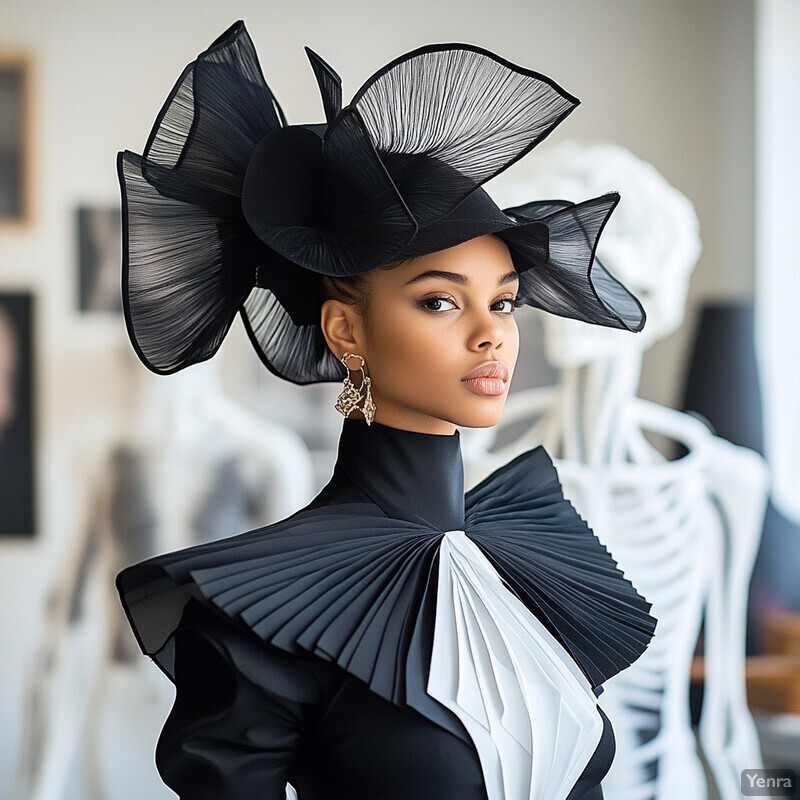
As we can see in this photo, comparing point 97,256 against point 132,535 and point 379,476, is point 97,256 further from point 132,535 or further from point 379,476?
point 379,476

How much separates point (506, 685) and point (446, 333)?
351mm

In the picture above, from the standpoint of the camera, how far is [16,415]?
2561 millimetres

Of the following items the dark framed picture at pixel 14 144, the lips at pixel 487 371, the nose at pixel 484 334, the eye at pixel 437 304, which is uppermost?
the dark framed picture at pixel 14 144

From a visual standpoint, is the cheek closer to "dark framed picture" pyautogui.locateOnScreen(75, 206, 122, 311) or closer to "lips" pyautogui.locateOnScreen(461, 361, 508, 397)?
"lips" pyautogui.locateOnScreen(461, 361, 508, 397)

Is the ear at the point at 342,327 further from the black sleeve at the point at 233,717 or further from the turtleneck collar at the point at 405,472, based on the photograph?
the black sleeve at the point at 233,717

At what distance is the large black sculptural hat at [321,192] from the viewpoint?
957mm

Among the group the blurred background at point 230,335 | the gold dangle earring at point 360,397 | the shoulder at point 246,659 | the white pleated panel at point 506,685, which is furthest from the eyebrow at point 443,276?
the blurred background at point 230,335

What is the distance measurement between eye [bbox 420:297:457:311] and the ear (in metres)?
0.09

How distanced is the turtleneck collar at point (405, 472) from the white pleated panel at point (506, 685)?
39 millimetres

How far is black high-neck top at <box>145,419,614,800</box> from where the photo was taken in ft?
3.02

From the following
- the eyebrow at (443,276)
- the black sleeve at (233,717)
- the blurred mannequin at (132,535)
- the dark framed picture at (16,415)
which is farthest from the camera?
the dark framed picture at (16,415)

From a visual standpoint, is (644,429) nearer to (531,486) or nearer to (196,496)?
(196,496)

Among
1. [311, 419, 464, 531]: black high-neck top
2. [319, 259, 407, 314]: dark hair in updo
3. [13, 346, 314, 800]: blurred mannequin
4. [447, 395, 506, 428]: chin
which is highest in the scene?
[319, 259, 407, 314]: dark hair in updo

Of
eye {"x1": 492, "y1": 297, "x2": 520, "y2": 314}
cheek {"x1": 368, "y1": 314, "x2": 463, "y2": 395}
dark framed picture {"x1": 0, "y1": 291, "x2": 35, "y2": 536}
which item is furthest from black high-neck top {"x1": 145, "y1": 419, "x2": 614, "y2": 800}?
dark framed picture {"x1": 0, "y1": 291, "x2": 35, "y2": 536}
